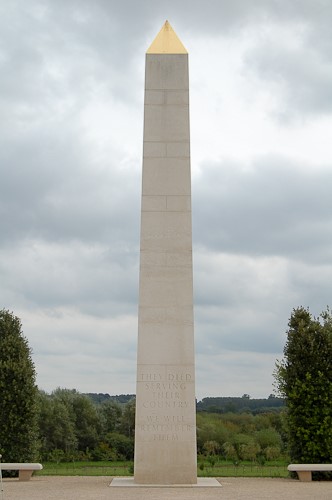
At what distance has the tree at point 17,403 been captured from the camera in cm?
2294

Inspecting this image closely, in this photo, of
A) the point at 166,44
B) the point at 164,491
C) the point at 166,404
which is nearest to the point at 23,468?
the point at 166,404

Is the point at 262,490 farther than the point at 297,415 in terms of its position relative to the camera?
No

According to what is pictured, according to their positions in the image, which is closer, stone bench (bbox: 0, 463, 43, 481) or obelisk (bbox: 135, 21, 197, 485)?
obelisk (bbox: 135, 21, 197, 485)

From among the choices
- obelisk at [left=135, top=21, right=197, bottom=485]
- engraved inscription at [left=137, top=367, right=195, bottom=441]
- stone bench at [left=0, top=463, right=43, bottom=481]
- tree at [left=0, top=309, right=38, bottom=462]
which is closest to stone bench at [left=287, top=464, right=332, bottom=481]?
obelisk at [left=135, top=21, right=197, bottom=485]

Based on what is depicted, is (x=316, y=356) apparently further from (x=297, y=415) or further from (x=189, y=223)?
(x=189, y=223)

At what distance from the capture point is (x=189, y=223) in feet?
71.1

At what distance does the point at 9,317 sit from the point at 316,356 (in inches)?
473

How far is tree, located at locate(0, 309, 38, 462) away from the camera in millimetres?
22938

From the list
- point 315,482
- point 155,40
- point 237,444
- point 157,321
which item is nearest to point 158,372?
point 157,321

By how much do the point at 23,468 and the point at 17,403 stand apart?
106 inches

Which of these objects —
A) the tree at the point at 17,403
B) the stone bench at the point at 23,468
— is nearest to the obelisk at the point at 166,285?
the stone bench at the point at 23,468

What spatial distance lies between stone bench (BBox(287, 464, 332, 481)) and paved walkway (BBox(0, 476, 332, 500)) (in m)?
0.38

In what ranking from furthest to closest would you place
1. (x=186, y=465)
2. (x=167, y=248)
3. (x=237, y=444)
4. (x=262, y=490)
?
(x=237, y=444)
(x=167, y=248)
(x=186, y=465)
(x=262, y=490)

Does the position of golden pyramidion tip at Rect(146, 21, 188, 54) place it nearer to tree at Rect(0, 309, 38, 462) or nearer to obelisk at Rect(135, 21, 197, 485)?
obelisk at Rect(135, 21, 197, 485)
